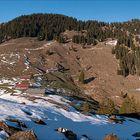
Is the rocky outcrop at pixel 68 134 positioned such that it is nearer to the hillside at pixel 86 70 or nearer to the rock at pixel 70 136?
the rock at pixel 70 136

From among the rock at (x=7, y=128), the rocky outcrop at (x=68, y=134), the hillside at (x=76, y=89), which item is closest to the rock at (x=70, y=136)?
the rocky outcrop at (x=68, y=134)

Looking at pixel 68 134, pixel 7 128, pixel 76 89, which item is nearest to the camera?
pixel 7 128

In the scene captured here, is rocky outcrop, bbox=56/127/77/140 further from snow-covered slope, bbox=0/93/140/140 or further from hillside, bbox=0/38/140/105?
hillside, bbox=0/38/140/105

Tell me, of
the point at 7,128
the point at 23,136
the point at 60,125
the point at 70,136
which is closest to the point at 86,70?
the point at 60,125

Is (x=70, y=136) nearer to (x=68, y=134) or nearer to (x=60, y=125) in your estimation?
(x=68, y=134)

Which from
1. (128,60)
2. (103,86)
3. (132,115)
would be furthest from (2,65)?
(132,115)

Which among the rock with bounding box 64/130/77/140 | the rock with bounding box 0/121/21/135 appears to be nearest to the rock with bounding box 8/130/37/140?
the rock with bounding box 0/121/21/135

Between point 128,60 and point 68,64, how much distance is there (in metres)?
32.2

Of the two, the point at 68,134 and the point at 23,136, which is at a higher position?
the point at 23,136

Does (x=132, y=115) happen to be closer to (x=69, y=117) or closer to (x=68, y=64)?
(x=69, y=117)

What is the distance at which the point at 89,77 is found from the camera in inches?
6865

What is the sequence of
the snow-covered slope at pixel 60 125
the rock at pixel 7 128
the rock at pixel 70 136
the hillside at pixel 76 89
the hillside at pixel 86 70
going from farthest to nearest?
the hillside at pixel 86 70
the hillside at pixel 76 89
the snow-covered slope at pixel 60 125
the rock at pixel 70 136
the rock at pixel 7 128

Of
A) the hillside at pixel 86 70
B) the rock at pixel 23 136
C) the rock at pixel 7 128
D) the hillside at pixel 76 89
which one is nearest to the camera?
the rock at pixel 23 136

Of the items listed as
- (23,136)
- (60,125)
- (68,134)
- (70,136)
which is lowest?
(60,125)
